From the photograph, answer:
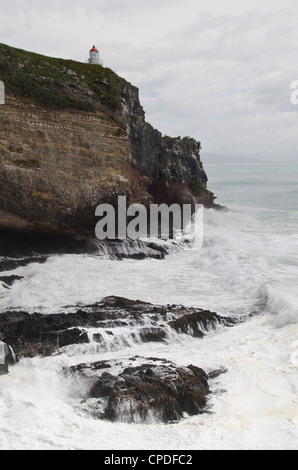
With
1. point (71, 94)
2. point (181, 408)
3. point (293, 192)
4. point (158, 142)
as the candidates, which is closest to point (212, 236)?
point (158, 142)

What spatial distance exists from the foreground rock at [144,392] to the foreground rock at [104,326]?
168 cm

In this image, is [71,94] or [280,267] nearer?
[280,267]

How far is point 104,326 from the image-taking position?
13289 millimetres

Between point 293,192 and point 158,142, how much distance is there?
33.6 m

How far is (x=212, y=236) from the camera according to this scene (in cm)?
2952

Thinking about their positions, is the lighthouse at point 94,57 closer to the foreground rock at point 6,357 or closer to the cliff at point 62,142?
the cliff at point 62,142
